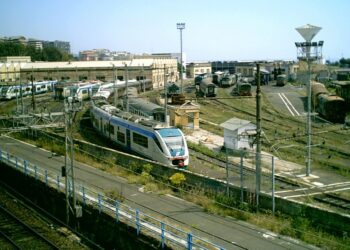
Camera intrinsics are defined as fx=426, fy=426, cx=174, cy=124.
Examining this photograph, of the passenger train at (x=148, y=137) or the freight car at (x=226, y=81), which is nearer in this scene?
the passenger train at (x=148, y=137)

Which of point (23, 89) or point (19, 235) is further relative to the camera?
point (23, 89)

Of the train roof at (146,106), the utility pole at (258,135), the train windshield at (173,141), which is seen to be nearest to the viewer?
the utility pole at (258,135)

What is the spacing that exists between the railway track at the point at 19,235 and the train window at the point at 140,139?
348 inches

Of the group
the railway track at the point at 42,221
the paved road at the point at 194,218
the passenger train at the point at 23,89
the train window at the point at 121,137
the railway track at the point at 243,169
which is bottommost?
the railway track at the point at 42,221

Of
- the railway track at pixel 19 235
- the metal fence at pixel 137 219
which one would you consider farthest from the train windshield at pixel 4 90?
the railway track at pixel 19 235

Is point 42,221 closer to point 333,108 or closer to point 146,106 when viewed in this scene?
point 146,106

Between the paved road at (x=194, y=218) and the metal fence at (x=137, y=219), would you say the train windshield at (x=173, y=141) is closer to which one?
the paved road at (x=194, y=218)

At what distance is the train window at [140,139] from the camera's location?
27041 mm

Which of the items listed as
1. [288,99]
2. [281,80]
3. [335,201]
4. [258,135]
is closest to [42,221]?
[258,135]

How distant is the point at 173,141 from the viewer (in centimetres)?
2544

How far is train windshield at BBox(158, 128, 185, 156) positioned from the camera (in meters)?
25.2

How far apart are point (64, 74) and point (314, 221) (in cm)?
7468

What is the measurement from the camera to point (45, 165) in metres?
27.8

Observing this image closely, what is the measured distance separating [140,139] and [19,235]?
10.1 m
